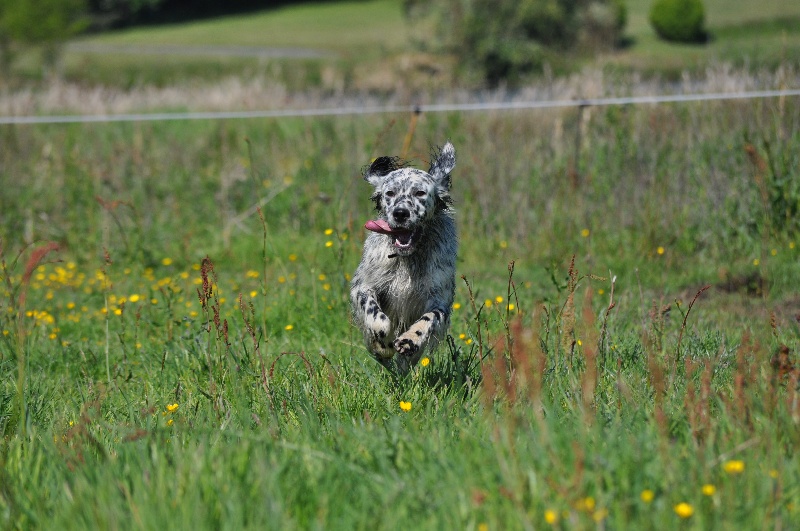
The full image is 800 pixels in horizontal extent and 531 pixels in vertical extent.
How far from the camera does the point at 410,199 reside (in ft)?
14.2


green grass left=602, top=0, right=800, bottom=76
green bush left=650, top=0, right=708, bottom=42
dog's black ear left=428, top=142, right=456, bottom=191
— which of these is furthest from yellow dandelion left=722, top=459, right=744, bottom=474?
green bush left=650, top=0, right=708, bottom=42

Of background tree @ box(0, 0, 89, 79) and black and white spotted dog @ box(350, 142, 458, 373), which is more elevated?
black and white spotted dog @ box(350, 142, 458, 373)

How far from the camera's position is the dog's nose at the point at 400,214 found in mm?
4223

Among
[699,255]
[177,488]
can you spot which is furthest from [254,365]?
[699,255]

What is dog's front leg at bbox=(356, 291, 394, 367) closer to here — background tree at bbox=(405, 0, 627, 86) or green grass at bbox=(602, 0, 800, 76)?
green grass at bbox=(602, 0, 800, 76)

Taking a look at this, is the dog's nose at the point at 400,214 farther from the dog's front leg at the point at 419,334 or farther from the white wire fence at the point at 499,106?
the white wire fence at the point at 499,106

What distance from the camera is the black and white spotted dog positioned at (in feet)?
14.0

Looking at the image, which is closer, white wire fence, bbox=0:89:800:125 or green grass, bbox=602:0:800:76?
white wire fence, bbox=0:89:800:125

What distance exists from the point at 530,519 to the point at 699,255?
540cm

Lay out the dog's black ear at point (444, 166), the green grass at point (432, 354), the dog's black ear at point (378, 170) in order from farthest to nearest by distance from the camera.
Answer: the dog's black ear at point (378, 170) < the dog's black ear at point (444, 166) < the green grass at point (432, 354)

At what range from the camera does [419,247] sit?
15.0 ft

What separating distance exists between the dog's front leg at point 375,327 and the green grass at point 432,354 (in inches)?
4.6

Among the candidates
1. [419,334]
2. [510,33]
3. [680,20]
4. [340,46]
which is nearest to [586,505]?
[419,334]

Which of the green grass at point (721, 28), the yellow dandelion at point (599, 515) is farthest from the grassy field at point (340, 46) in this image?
the yellow dandelion at point (599, 515)
